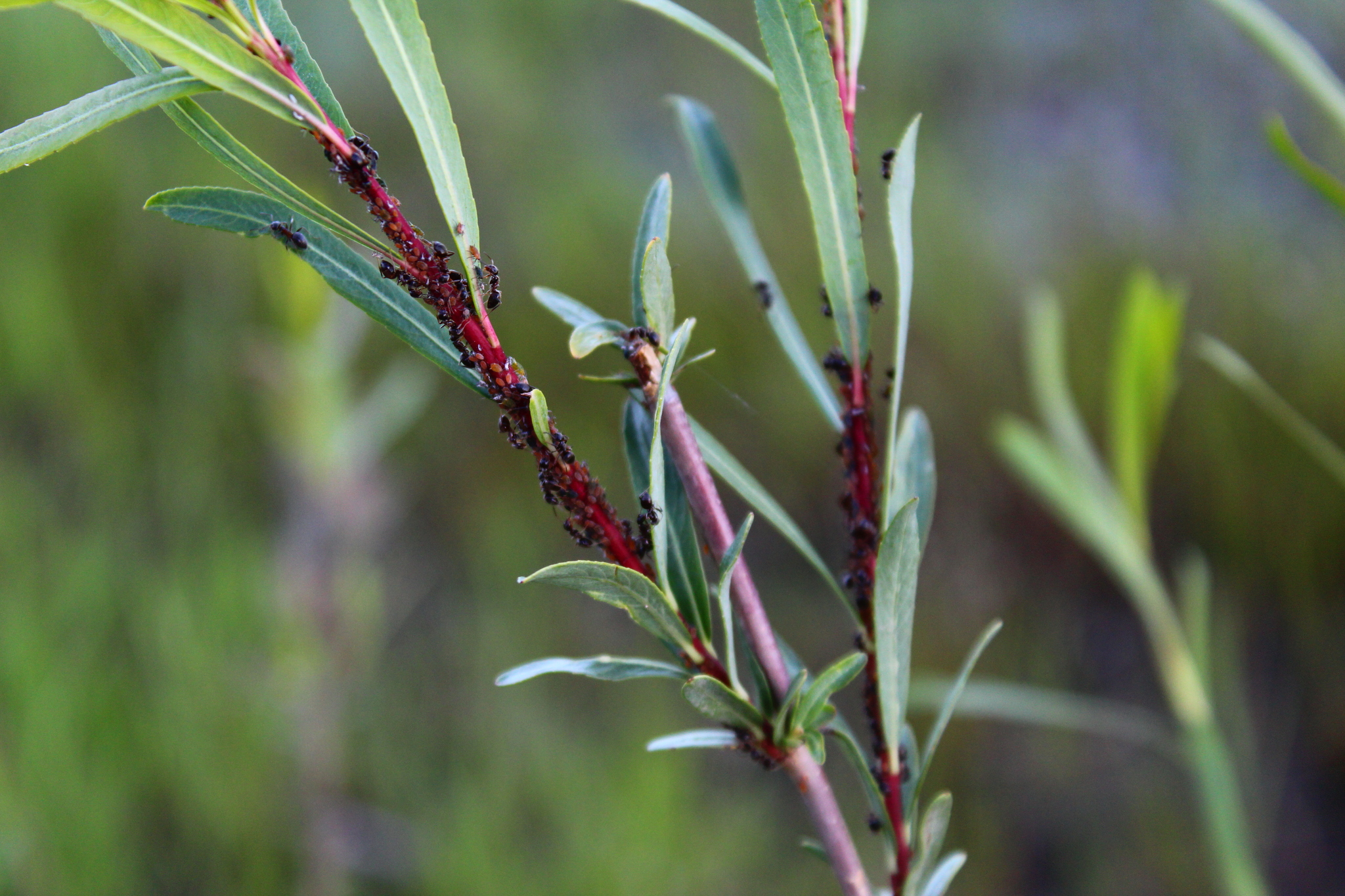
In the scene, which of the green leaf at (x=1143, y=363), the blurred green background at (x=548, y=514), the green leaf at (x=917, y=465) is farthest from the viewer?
the blurred green background at (x=548, y=514)

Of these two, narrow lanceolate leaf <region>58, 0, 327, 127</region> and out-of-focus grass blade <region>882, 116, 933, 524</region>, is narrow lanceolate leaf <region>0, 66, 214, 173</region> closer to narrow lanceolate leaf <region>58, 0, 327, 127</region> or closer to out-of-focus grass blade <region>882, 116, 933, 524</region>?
narrow lanceolate leaf <region>58, 0, 327, 127</region>

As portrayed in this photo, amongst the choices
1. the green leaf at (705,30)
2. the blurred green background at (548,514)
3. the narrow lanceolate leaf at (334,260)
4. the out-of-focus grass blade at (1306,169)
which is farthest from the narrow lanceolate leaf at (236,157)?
the blurred green background at (548,514)

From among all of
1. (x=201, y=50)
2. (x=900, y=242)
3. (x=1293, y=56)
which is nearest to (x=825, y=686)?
(x=900, y=242)

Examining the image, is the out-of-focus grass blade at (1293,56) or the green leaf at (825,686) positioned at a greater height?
the out-of-focus grass blade at (1293,56)

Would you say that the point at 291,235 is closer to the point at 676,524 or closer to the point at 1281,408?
the point at 676,524

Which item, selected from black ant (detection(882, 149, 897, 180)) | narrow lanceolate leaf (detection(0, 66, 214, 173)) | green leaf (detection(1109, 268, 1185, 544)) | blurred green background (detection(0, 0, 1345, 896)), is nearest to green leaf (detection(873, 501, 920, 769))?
black ant (detection(882, 149, 897, 180))

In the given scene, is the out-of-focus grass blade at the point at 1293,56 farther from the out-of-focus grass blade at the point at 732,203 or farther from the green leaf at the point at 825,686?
the green leaf at the point at 825,686
